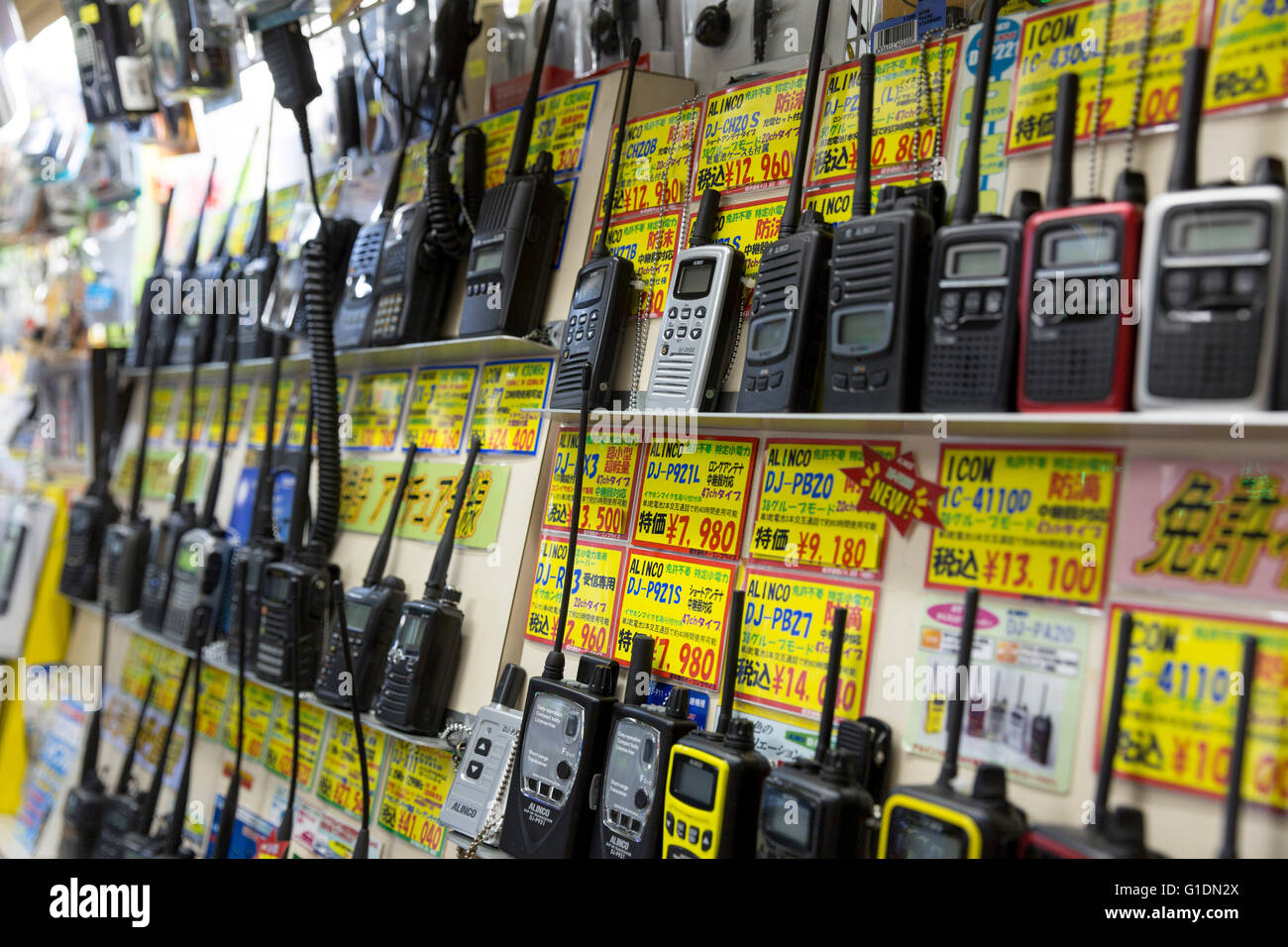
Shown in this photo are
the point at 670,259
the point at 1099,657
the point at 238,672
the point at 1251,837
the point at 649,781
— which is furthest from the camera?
the point at 238,672

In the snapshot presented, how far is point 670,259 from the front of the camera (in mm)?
1889

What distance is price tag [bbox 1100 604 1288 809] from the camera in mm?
1101

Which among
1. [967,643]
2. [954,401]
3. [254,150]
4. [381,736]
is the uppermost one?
[254,150]

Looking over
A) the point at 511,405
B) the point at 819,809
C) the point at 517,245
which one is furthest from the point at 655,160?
the point at 819,809

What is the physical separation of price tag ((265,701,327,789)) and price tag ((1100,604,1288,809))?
1882 millimetres

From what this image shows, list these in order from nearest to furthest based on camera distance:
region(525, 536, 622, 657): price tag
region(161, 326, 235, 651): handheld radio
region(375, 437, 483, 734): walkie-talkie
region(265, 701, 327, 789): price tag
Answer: region(525, 536, 622, 657): price tag
region(375, 437, 483, 734): walkie-talkie
region(265, 701, 327, 789): price tag
region(161, 326, 235, 651): handheld radio

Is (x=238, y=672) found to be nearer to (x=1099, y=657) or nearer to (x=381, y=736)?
(x=381, y=736)

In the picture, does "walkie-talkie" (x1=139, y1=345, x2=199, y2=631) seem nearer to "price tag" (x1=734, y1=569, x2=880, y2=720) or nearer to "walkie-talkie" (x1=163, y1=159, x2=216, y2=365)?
"walkie-talkie" (x1=163, y1=159, x2=216, y2=365)

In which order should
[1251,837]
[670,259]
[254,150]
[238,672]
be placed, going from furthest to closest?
1. [254,150]
2. [238,672]
3. [670,259]
4. [1251,837]

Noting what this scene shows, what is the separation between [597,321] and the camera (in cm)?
185

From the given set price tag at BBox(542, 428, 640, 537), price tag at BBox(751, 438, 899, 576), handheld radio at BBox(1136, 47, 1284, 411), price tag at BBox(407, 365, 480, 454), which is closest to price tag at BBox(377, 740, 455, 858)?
price tag at BBox(542, 428, 640, 537)
